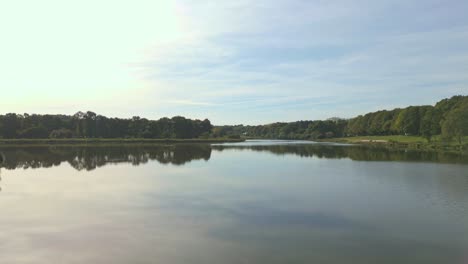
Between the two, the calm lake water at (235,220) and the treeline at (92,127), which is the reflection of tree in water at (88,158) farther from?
the treeline at (92,127)

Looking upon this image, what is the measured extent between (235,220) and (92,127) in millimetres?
113885

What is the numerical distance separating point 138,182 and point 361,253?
56.5ft

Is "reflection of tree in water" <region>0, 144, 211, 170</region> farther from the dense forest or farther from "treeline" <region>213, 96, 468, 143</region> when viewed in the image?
the dense forest

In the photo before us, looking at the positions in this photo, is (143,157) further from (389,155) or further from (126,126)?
(126,126)

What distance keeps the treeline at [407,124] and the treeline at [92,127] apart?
23.1 meters

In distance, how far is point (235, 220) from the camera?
595 inches

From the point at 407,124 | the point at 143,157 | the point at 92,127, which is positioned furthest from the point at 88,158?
the point at 92,127

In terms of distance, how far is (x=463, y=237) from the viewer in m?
12.7

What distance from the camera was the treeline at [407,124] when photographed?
192ft

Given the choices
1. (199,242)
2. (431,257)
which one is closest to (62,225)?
(199,242)

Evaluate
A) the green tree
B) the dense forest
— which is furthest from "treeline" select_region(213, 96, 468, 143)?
the dense forest

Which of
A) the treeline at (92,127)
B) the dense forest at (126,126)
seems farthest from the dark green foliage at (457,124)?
the treeline at (92,127)

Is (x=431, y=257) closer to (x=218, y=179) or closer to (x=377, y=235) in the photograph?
(x=377, y=235)

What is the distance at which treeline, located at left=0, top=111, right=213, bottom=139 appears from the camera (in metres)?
111
